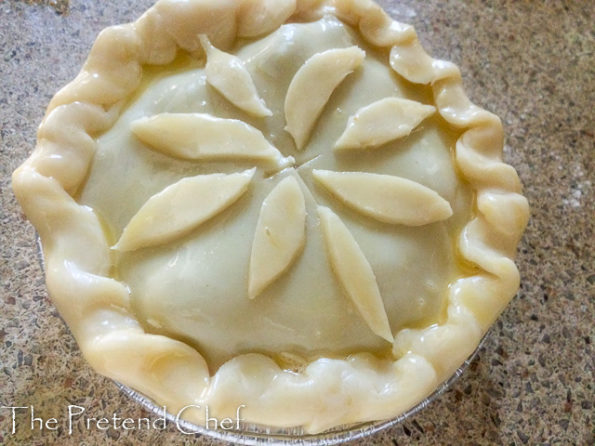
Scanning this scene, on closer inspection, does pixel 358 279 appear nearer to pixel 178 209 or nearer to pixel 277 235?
pixel 277 235

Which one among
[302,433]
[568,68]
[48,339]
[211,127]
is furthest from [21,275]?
[568,68]

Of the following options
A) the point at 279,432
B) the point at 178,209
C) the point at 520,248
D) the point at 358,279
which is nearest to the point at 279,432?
the point at 279,432

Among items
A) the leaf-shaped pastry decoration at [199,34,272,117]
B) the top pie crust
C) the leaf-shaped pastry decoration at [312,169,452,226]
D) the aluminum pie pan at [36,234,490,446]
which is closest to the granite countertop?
the aluminum pie pan at [36,234,490,446]

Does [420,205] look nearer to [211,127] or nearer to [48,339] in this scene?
[211,127]

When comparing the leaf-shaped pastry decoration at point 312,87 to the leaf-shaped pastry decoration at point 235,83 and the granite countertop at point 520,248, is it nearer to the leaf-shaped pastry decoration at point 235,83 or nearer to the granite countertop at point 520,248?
the leaf-shaped pastry decoration at point 235,83

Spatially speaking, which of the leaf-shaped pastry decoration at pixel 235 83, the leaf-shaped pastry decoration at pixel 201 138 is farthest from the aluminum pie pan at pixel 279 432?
the leaf-shaped pastry decoration at pixel 235 83

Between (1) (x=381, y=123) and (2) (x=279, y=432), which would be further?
(1) (x=381, y=123)

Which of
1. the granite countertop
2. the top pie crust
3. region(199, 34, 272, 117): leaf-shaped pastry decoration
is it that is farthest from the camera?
the granite countertop

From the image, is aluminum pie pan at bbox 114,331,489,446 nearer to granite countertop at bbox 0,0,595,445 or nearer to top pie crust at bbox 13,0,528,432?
top pie crust at bbox 13,0,528,432
